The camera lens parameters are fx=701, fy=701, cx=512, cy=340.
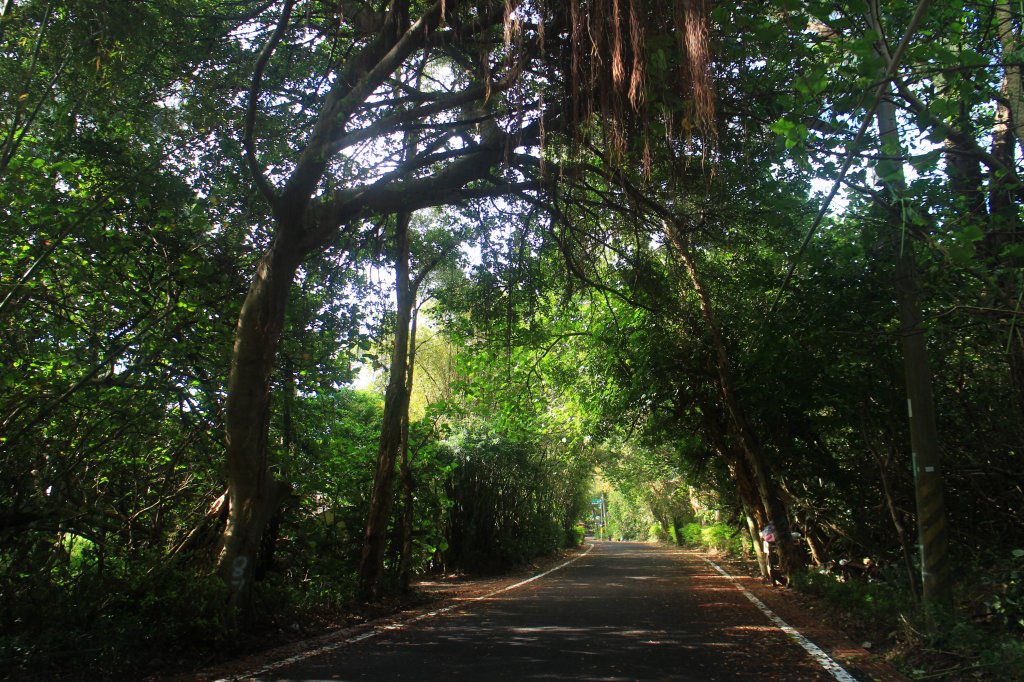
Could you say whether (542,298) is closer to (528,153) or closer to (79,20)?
(528,153)

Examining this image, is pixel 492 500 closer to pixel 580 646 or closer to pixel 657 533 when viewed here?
pixel 580 646

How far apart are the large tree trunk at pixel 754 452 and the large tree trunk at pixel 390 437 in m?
5.63

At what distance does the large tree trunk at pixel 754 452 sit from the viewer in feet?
45.6

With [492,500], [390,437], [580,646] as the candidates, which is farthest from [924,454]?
[492,500]

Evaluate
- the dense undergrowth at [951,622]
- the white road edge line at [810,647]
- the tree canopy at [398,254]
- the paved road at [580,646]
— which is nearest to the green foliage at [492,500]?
the tree canopy at [398,254]

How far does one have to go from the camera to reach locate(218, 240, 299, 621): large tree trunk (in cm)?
771

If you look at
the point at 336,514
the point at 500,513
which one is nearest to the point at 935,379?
the point at 336,514

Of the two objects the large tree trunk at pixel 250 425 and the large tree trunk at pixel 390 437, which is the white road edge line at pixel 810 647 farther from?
the large tree trunk at pixel 390 437

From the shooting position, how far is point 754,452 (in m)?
14.7

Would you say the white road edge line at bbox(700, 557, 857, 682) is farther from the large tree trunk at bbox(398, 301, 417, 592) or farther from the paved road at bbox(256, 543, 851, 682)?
the large tree trunk at bbox(398, 301, 417, 592)

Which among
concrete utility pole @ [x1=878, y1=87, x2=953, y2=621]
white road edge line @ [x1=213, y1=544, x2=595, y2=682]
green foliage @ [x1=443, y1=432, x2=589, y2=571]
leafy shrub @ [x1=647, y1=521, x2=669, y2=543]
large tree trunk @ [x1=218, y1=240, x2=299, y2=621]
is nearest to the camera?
white road edge line @ [x1=213, y1=544, x2=595, y2=682]

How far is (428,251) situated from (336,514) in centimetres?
537

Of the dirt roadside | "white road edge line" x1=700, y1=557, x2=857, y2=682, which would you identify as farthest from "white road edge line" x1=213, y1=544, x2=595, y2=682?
"white road edge line" x1=700, y1=557, x2=857, y2=682

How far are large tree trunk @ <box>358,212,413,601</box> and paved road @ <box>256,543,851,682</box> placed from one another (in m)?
1.63
